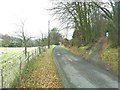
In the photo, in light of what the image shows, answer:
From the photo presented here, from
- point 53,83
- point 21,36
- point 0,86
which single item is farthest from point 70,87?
point 21,36

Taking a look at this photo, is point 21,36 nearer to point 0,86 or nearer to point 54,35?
point 0,86

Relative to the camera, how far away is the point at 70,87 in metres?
11.6

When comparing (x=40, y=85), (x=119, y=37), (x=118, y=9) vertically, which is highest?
(x=118, y=9)

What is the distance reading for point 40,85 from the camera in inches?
484

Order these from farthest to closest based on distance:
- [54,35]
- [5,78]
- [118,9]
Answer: [54,35] → [118,9] → [5,78]

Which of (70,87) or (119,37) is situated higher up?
(119,37)

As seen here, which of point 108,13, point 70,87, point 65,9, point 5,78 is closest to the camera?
point 5,78

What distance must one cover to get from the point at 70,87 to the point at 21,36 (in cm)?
2444

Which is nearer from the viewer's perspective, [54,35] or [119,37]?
[119,37]

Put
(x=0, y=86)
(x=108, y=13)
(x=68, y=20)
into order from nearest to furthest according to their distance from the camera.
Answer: (x=0, y=86) < (x=108, y=13) < (x=68, y=20)

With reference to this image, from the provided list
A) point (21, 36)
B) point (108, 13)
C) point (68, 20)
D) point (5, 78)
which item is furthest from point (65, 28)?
point (5, 78)

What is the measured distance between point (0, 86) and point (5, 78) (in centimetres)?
140

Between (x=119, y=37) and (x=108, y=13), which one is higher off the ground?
(x=108, y=13)

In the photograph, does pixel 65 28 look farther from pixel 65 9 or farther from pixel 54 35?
pixel 54 35
